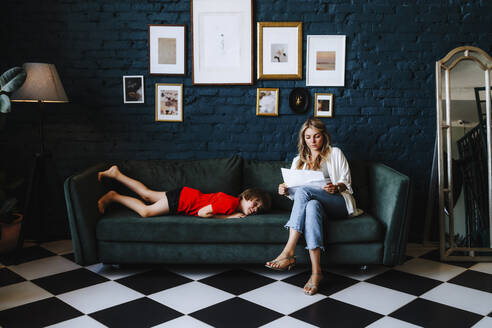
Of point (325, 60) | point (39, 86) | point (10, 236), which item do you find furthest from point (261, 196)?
point (10, 236)

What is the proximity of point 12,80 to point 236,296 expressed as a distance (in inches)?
84.2

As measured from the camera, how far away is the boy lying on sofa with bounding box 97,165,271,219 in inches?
119

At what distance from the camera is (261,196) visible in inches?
123

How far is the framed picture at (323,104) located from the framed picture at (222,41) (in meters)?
0.59

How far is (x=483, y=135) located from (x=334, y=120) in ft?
3.77

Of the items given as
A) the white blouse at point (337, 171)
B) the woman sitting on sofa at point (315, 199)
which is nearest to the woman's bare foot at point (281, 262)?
the woman sitting on sofa at point (315, 199)

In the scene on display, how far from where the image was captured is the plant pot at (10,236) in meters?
3.33

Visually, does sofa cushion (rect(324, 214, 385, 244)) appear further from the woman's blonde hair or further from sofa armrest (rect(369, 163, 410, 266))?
the woman's blonde hair

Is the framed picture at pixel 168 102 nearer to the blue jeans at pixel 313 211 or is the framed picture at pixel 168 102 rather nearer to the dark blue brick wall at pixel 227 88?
the dark blue brick wall at pixel 227 88

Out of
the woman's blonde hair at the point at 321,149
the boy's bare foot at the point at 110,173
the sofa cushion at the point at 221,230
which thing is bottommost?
the sofa cushion at the point at 221,230

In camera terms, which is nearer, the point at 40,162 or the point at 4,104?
the point at 4,104

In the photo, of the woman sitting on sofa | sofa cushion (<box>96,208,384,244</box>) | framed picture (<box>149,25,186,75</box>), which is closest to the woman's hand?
the woman sitting on sofa

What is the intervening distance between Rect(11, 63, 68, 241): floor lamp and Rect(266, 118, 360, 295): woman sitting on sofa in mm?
1901

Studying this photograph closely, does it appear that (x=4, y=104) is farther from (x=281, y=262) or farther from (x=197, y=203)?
(x=281, y=262)
